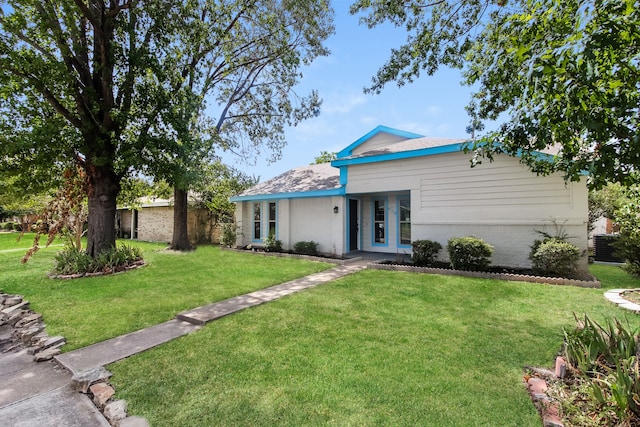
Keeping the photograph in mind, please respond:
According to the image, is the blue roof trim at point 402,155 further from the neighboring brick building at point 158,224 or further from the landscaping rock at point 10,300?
the neighboring brick building at point 158,224

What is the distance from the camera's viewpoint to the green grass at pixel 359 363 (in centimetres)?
271

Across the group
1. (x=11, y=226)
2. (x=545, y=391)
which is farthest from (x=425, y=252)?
(x=11, y=226)

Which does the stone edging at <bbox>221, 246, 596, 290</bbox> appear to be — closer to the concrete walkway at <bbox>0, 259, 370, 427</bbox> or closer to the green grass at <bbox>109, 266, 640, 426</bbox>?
the green grass at <bbox>109, 266, 640, 426</bbox>

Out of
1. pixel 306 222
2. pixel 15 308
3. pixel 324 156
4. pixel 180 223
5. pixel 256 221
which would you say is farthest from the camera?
pixel 324 156

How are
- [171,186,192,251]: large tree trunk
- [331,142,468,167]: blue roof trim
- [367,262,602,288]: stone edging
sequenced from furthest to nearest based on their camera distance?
1. [171,186,192,251]: large tree trunk
2. [331,142,468,167]: blue roof trim
3. [367,262,602,288]: stone edging

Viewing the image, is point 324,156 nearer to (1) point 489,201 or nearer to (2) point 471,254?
(1) point 489,201

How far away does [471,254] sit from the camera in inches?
330

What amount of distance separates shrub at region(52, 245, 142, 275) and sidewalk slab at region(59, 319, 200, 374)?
591cm

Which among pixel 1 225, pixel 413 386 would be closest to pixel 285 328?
pixel 413 386

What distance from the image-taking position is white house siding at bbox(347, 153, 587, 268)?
8298 millimetres

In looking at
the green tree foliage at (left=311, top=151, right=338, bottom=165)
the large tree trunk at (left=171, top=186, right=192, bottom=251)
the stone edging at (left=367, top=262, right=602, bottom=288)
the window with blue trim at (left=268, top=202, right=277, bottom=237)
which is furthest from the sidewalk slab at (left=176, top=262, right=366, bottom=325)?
the green tree foliage at (left=311, top=151, right=338, bottom=165)

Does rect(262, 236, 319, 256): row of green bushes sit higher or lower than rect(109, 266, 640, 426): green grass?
higher

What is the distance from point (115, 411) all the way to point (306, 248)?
984 cm

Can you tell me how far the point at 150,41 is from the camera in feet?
32.6
